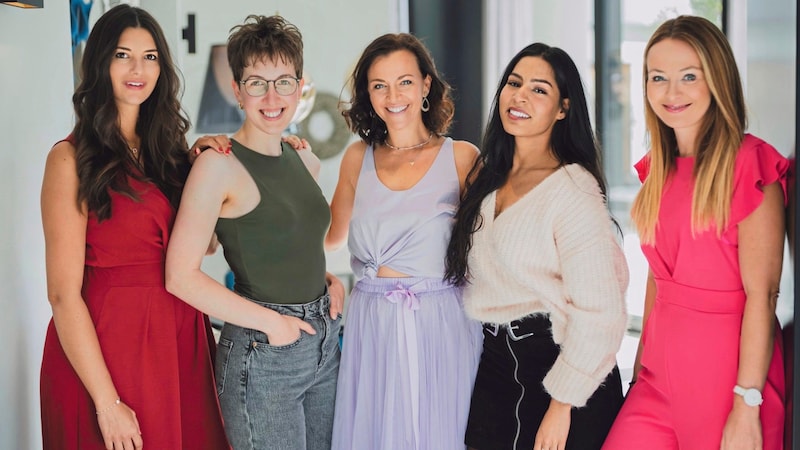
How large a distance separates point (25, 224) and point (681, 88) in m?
1.76

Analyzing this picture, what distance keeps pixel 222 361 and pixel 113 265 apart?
1.25 ft

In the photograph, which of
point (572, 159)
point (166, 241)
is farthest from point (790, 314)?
point (166, 241)

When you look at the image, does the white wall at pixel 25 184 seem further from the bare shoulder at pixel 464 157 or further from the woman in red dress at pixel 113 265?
the bare shoulder at pixel 464 157

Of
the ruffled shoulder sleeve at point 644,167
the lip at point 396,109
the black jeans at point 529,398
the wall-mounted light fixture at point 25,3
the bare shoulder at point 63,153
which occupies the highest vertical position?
the wall-mounted light fixture at point 25,3

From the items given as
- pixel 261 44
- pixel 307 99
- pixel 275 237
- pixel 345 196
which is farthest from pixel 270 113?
→ pixel 307 99

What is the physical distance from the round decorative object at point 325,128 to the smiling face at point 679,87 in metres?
3.95

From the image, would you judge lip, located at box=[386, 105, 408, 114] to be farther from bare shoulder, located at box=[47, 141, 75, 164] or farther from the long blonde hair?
bare shoulder, located at box=[47, 141, 75, 164]

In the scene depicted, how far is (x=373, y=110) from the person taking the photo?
2.56 meters

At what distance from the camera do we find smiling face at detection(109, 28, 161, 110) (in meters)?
2.12

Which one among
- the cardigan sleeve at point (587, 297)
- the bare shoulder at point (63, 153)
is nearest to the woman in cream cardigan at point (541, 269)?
the cardigan sleeve at point (587, 297)

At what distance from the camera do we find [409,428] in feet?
7.41

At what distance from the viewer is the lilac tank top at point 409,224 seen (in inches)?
90.4

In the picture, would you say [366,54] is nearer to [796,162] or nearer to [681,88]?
[681,88]

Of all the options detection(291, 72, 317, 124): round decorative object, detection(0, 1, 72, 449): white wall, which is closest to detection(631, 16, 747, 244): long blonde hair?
detection(0, 1, 72, 449): white wall
